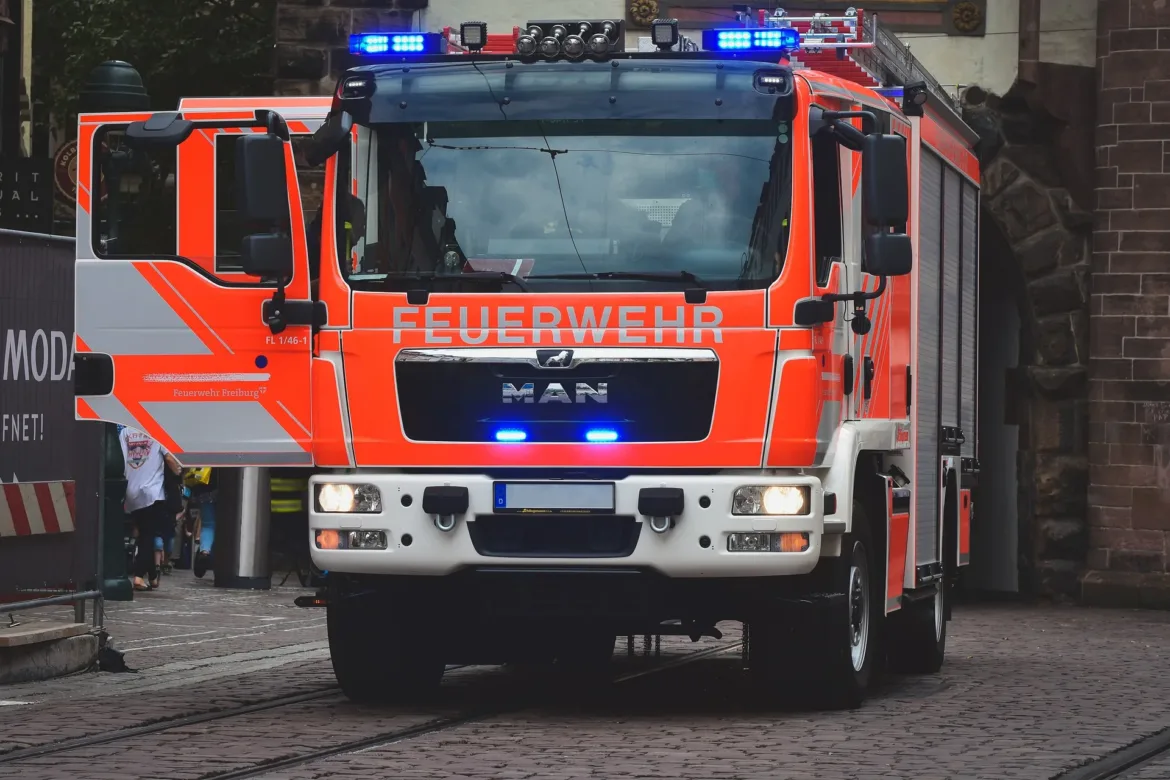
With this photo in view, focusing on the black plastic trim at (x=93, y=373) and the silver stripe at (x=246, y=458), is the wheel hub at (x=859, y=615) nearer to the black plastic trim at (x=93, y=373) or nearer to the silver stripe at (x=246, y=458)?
the silver stripe at (x=246, y=458)

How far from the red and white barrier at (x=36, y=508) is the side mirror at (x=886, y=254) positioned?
505cm

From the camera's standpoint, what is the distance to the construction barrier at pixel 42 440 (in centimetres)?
1341

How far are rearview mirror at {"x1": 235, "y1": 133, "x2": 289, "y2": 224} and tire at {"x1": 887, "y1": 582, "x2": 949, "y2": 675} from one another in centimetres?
488

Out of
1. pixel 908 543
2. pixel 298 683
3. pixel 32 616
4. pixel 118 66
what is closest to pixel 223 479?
pixel 118 66

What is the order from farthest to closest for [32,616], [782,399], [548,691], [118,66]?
[118,66] → [32,616] → [548,691] → [782,399]

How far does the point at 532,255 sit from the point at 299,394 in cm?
133

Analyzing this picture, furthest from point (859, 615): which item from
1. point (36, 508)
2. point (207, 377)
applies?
point (36, 508)

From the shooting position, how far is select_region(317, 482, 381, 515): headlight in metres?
11.0

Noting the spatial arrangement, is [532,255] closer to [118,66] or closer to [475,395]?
[475,395]

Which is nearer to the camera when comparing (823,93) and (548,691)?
(823,93)

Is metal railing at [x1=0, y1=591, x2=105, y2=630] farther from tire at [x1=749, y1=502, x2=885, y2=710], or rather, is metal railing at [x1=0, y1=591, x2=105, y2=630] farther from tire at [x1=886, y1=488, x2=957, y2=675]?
tire at [x1=886, y1=488, x2=957, y2=675]

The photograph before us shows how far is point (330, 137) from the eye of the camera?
36.3 feet

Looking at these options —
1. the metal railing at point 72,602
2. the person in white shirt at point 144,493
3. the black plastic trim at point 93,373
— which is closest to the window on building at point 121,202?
the black plastic trim at point 93,373

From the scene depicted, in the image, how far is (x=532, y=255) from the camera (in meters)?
10.9
